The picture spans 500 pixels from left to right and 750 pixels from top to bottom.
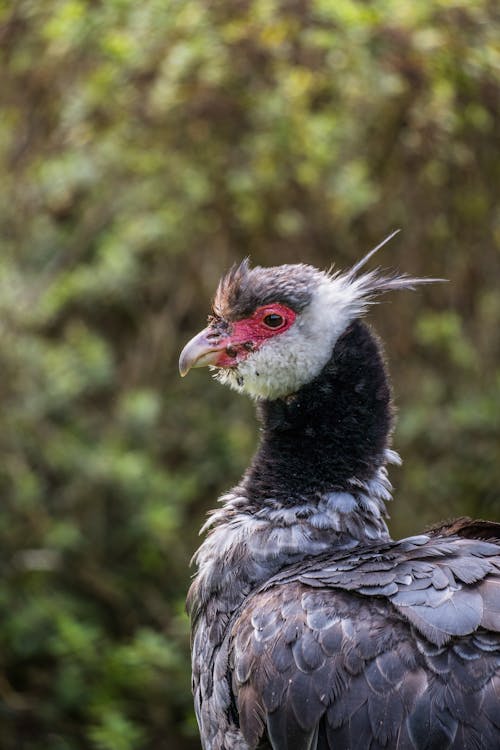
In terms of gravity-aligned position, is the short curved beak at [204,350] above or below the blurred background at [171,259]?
below

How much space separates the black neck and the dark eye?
181 mm

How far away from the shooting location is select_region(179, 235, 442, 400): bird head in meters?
2.68

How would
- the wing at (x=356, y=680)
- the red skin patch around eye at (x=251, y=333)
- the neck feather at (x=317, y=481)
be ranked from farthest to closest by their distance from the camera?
1. the red skin patch around eye at (x=251, y=333)
2. the neck feather at (x=317, y=481)
3. the wing at (x=356, y=680)

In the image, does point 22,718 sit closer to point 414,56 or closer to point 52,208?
point 52,208

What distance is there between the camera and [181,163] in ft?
16.9

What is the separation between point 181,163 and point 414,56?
1.45m

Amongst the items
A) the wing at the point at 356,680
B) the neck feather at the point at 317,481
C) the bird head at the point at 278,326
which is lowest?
the wing at the point at 356,680

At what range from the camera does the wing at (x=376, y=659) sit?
2.18m

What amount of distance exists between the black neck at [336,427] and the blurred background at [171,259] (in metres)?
1.67

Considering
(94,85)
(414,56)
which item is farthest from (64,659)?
(414,56)

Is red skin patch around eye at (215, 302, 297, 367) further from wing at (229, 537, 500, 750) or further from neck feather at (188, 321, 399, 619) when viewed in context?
wing at (229, 537, 500, 750)

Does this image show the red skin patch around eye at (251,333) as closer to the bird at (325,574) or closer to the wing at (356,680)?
the bird at (325,574)

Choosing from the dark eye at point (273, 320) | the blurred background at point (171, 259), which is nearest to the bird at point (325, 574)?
the dark eye at point (273, 320)

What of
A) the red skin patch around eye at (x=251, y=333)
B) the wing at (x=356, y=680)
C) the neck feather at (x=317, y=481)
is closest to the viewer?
the wing at (x=356, y=680)
